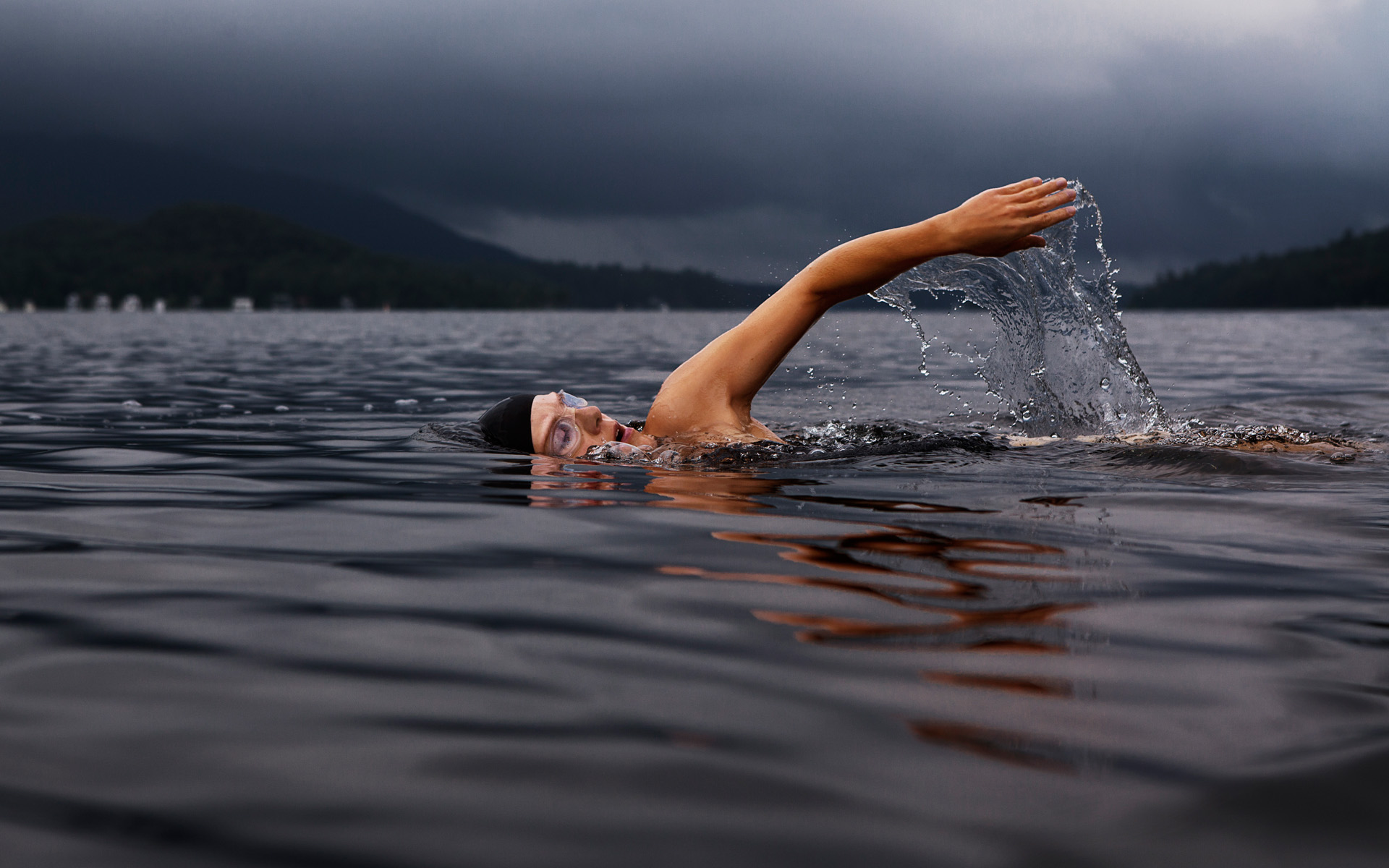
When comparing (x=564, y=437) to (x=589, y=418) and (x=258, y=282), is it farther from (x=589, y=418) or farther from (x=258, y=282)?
(x=258, y=282)

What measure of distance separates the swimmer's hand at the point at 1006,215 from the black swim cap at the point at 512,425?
2969mm

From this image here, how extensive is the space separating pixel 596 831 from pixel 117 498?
4118mm

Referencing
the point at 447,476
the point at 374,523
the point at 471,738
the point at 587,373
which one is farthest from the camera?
the point at 587,373

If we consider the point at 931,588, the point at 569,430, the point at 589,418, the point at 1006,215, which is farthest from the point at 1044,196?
the point at 569,430

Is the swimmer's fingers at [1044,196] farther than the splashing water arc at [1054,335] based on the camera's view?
No

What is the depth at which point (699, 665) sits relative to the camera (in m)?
2.59

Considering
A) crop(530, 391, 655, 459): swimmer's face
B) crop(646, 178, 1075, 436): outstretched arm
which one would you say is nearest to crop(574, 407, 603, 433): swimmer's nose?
crop(530, 391, 655, 459): swimmer's face

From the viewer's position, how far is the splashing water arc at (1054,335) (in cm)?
699

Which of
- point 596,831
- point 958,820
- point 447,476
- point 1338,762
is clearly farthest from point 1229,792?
point 447,476

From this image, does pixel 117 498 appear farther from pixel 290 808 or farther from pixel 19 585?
pixel 290 808

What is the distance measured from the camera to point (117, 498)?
16.3 feet

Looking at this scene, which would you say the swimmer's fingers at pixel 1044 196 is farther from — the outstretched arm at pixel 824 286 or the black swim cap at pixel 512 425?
the black swim cap at pixel 512 425

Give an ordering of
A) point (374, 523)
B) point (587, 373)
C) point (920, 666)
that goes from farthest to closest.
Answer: point (587, 373), point (374, 523), point (920, 666)

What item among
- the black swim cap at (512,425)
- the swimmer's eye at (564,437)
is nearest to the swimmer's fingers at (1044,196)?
the swimmer's eye at (564,437)
